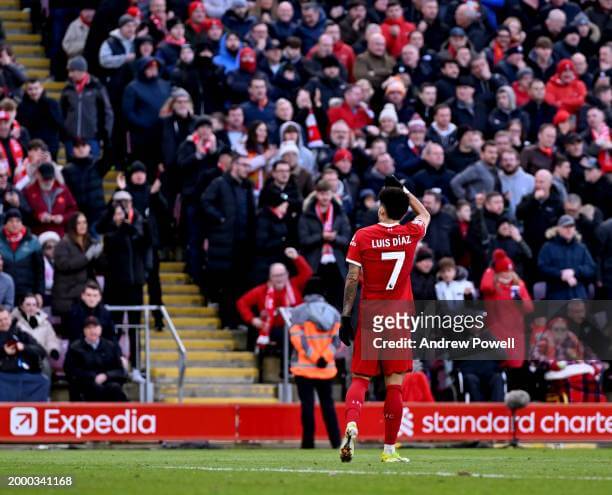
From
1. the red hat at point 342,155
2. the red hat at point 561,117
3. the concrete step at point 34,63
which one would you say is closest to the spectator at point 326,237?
the red hat at point 342,155

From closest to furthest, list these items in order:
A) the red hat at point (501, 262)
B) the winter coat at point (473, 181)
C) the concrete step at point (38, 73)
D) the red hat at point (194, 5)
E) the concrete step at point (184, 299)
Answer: the red hat at point (501, 262) < the concrete step at point (184, 299) < the winter coat at point (473, 181) < the red hat at point (194, 5) < the concrete step at point (38, 73)

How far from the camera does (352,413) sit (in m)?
14.1

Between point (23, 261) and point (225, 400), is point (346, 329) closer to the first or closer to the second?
point (23, 261)

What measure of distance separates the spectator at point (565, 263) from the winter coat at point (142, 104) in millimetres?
5723

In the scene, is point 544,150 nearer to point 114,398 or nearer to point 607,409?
point 607,409

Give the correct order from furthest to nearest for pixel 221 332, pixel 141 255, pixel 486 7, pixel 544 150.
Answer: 1. pixel 486 7
2. pixel 544 150
3. pixel 221 332
4. pixel 141 255

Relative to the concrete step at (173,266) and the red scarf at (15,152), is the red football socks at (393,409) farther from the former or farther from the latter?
the concrete step at (173,266)

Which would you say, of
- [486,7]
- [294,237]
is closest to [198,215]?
[294,237]

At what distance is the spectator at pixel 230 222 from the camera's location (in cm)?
2297

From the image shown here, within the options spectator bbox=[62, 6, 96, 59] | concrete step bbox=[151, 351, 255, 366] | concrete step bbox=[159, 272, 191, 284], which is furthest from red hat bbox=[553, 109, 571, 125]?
spectator bbox=[62, 6, 96, 59]

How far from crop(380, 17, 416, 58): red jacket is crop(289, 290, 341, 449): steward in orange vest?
8.40 m

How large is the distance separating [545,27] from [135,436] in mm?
13048

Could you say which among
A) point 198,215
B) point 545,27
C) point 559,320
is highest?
point 545,27

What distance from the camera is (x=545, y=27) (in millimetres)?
30391
